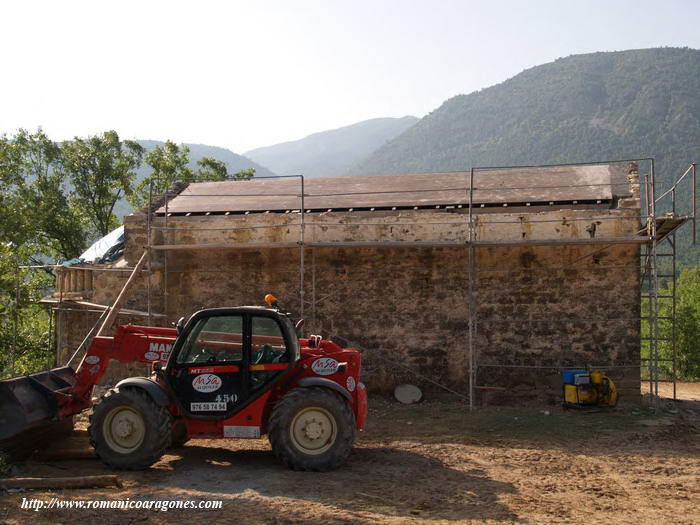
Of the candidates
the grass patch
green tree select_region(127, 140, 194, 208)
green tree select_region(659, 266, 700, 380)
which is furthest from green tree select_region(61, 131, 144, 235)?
green tree select_region(659, 266, 700, 380)

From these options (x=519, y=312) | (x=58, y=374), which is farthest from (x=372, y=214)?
(x=58, y=374)

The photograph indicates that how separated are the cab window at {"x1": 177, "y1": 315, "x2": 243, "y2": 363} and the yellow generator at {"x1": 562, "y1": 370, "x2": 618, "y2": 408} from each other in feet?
19.6

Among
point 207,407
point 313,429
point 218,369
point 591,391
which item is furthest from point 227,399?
point 591,391

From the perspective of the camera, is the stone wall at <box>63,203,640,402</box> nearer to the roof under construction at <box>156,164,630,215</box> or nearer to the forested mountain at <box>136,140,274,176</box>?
the roof under construction at <box>156,164,630,215</box>

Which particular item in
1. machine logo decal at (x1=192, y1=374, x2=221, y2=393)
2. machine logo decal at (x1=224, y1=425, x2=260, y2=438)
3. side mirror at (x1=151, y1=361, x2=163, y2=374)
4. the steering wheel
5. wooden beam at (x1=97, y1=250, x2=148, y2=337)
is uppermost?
wooden beam at (x1=97, y1=250, x2=148, y2=337)

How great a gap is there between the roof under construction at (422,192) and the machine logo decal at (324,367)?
4.77m

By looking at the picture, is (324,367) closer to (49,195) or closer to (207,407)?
(207,407)

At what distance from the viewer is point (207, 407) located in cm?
727

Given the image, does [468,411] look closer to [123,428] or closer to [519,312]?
[519,312]

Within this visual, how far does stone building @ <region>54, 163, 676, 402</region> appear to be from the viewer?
11086mm

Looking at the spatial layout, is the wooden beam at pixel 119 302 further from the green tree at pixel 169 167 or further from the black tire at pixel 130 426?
the green tree at pixel 169 167

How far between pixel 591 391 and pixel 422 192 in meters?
5.05

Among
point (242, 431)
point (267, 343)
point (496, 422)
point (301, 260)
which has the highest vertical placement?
point (301, 260)

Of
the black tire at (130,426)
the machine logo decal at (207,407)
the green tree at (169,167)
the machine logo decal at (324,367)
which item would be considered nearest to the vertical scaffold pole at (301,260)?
the machine logo decal at (324,367)
